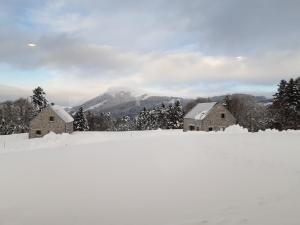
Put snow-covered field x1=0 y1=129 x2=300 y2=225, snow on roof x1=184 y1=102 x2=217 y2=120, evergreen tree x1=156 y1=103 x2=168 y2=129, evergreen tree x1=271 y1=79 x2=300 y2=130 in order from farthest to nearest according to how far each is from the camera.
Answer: evergreen tree x1=156 y1=103 x2=168 y2=129, snow on roof x1=184 y1=102 x2=217 y2=120, evergreen tree x1=271 y1=79 x2=300 y2=130, snow-covered field x1=0 y1=129 x2=300 y2=225

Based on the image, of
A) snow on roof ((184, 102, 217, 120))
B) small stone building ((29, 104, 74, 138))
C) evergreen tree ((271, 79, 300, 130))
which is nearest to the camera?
small stone building ((29, 104, 74, 138))

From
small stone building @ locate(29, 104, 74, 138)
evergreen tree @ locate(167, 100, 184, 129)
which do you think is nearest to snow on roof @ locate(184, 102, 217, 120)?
evergreen tree @ locate(167, 100, 184, 129)

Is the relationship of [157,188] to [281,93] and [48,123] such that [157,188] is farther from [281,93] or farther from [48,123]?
[281,93]

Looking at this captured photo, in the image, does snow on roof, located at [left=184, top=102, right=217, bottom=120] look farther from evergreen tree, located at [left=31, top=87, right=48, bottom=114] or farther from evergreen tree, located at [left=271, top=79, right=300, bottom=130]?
evergreen tree, located at [left=31, top=87, right=48, bottom=114]

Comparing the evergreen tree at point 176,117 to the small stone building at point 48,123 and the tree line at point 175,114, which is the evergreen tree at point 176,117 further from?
the small stone building at point 48,123

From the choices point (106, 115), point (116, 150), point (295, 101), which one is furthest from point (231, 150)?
point (106, 115)

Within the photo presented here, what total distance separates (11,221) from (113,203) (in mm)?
2605

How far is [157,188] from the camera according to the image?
9453mm

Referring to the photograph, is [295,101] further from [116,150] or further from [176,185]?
[176,185]

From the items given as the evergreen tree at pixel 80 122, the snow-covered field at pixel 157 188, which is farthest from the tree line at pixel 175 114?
the snow-covered field at pixel 157 188

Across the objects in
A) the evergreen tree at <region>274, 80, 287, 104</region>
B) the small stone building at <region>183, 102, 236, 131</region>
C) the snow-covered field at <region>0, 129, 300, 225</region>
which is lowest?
the snow-covered field at <region>0, 129, 300, 225</region>

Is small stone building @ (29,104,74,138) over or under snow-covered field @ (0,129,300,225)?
over

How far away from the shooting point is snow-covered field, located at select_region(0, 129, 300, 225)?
22.5 feet

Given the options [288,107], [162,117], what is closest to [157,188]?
[288,107]
